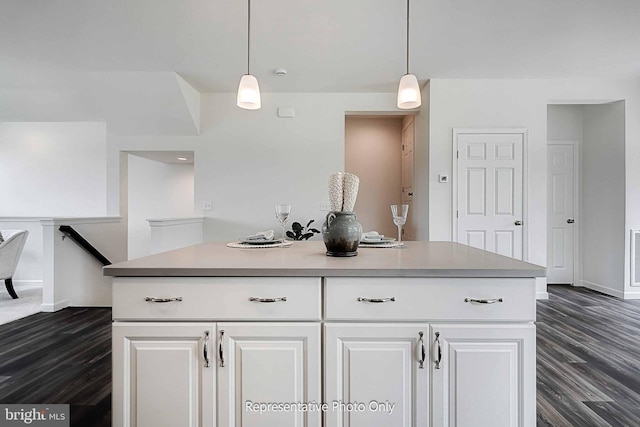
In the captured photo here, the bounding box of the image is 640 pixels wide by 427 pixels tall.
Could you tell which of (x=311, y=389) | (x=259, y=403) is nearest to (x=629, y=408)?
(x=311, y=389)

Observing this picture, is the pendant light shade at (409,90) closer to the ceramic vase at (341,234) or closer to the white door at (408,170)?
the ceramic vase at (341,234)

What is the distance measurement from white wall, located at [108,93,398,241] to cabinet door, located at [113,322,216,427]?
9.95 ft

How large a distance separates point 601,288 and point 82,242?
6304 mm

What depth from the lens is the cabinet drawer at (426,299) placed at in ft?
3.65

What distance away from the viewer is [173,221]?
3.28 metres

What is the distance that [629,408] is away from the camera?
1.67 meters

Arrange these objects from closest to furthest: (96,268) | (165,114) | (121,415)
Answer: (121,415)
(96,268)
(165,114)

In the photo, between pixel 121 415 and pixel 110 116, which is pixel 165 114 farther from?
pixel 121 415

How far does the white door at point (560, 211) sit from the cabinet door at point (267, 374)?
456cm

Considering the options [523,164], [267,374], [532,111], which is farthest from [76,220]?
[532,111]

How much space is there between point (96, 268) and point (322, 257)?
133 inches

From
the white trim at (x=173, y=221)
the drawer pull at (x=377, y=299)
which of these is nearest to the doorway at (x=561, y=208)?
the drawer pull at (x=377, y=299)

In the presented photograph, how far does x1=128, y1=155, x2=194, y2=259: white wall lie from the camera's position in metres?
5.61

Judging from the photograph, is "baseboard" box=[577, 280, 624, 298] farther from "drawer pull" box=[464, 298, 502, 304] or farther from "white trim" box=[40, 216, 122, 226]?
"white trim" box=[40, 216, 122, 226]
